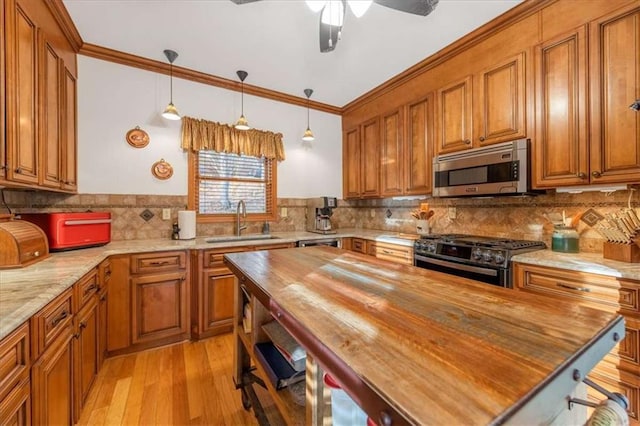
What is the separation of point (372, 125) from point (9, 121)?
125 inches

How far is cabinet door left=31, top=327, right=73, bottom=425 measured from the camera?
3.45 feet

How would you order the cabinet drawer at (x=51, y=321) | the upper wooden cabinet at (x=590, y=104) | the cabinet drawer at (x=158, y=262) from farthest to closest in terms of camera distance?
1. the cabinet drawer at (x=158, y=262)
2. the upper wooden cabinet at (x=590, y=104)
3. the cabinet drawer at (x=51, y=321)

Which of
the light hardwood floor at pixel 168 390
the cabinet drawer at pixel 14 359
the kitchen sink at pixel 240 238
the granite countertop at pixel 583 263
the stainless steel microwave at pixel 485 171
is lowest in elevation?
the light hardwood floor at pixel 168 390

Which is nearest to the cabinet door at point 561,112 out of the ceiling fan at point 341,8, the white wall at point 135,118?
the ceiling fan at point 341,8

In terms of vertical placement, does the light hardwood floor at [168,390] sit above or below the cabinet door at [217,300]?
below

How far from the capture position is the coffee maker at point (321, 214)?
338 centimetres

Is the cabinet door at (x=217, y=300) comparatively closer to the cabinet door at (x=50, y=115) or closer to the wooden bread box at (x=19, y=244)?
the wooden bread box at (x=19, y=244)

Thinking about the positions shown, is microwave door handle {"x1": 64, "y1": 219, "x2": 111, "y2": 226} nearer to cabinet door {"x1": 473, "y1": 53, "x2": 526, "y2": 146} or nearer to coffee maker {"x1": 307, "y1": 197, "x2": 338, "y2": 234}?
coffee maker {"x1": 307, "y1": 197, "x2": 338, "y2": 234}

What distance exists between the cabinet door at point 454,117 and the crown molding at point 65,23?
3.12 meters

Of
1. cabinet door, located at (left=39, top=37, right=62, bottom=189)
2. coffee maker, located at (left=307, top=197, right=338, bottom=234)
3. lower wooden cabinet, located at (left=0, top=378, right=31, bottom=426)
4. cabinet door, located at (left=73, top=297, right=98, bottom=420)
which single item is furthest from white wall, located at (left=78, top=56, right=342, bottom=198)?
lower wooden cabinet, located at (left=0, top=378, right=31, bottom=426)

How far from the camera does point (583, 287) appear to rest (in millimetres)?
1535

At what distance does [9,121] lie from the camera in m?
1.45

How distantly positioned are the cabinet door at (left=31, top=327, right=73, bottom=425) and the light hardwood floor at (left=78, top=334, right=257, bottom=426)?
323 mm

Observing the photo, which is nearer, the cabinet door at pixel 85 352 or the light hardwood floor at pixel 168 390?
the cabinet door at pixel 85 352
